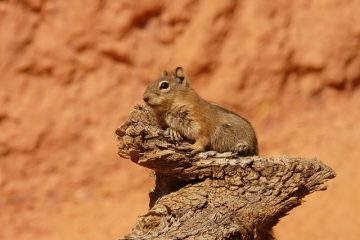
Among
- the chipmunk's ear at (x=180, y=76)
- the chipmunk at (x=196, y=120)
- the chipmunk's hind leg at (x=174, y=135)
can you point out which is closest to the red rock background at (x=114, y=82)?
the chipmunk's ear at (x=180, y=76)

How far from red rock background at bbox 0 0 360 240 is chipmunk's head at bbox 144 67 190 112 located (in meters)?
3.62

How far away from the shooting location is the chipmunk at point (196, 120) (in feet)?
24.2

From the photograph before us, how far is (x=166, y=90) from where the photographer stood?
7.58 m

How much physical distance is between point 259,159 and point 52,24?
528 centimetres

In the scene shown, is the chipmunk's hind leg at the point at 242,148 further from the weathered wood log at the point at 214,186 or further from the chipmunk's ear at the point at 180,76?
the chipmunk's ear at the point at 180,76

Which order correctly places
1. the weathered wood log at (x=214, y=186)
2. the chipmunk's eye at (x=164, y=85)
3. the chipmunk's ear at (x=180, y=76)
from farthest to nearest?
the chipmunk's ear at (x=180, y=76), the chipmunk's eye at (x=164, y=85), the weathered wood log at (x=214, y=186)

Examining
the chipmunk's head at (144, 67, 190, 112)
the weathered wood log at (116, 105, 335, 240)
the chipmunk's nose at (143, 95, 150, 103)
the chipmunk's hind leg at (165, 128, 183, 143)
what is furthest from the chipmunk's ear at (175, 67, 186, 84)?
the weathered wood log at (116, 105, 335, 240)

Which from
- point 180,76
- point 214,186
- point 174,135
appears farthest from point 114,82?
point 214,186

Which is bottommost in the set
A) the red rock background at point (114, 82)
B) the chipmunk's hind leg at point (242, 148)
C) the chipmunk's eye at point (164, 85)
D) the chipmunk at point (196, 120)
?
the chipmunk's hind leg at point (242, 148)

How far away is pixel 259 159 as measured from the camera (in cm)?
677

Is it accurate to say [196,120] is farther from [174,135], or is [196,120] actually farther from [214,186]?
[214,186]

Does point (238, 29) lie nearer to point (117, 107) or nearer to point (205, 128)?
point (117, 107)

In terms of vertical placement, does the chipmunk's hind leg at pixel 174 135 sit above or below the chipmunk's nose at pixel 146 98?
below

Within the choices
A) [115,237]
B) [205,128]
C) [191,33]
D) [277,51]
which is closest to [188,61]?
[191,33]
